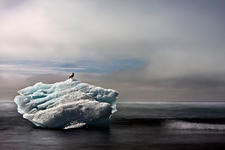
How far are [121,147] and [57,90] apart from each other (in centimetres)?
1323

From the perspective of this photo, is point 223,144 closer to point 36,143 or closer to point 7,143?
point 36,143

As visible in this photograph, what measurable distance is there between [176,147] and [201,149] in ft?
6.62

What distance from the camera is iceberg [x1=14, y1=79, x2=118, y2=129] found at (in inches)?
1267

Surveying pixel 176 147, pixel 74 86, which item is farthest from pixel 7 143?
pixel 176 147

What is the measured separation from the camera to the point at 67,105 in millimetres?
32125

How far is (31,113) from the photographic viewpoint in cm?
3425

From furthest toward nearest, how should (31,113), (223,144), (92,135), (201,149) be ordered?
(31,113) < (92,135) < (223,144) < (201,149)

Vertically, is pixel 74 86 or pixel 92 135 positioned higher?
pixel 74 86

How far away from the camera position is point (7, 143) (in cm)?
2791

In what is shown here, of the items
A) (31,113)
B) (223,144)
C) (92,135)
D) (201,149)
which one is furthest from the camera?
(31,113)

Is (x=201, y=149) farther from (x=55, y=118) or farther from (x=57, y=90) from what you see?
(x=57, y=90)

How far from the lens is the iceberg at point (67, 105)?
32.2 m

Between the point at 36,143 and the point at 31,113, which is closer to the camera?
the point at 36,143

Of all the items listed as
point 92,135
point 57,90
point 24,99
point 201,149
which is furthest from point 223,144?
point 24,99
